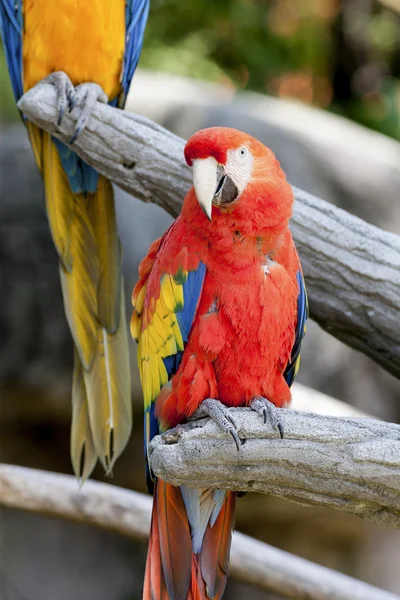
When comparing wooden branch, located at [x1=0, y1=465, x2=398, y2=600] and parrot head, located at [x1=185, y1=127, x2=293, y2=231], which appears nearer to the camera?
parrot head, located at [x1=185, y1=127, x2=293, y2=231]

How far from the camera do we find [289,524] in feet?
9.70

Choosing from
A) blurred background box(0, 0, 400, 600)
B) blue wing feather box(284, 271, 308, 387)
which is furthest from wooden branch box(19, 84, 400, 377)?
blurred background box(0, 0, 400, 600)

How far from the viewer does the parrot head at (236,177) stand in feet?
3.31

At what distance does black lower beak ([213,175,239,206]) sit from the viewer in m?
1.04

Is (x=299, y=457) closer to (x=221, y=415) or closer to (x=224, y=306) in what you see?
(x=221, y=415)

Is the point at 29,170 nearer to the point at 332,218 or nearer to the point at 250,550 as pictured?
the point at 332,218

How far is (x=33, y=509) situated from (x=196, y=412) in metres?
0.82

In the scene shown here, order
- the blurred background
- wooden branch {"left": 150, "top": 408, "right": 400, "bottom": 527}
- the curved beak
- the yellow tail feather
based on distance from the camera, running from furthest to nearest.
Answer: the blurred background, the yellow tail feather, wooden branch {"left": 150, "top": 408, "right": 400, "bottom": 527}, the curved beak

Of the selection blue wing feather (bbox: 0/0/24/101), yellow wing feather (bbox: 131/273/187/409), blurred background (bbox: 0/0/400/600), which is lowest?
blurred background (bbox: 0/0/400/600)

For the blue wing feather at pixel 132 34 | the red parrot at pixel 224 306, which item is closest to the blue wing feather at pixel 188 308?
the red parrot at pixel 224 306

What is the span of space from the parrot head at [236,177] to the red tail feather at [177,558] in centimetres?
52

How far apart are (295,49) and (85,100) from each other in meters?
2.68

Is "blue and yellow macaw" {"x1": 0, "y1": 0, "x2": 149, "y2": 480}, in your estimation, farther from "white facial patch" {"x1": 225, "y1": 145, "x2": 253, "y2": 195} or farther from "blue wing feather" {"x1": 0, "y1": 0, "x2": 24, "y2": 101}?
"white facial patch" {"x1": 225, "y1": 145, "x2": 253, "y2": 195}

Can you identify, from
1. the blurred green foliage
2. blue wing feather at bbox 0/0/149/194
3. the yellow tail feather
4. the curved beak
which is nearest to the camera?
the curved beak
